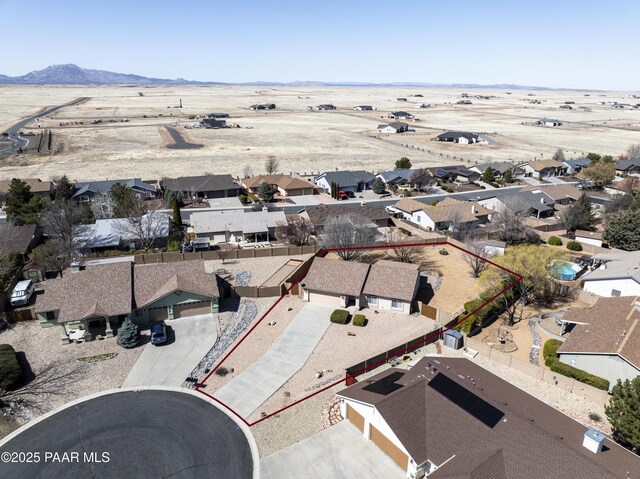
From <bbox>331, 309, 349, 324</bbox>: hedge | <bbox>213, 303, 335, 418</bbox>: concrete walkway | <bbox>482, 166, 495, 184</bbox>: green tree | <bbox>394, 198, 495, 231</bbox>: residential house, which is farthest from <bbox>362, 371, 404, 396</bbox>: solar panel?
<bbox>482, 166, 495, 184</bbox>: green tree

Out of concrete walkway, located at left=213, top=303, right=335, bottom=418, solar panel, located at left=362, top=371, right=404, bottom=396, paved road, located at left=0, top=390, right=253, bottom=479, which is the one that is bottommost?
paved road, located at left=0, top=390, right=253, bottom=479

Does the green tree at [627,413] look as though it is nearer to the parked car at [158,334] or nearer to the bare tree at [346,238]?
the bare tree at [346,238]

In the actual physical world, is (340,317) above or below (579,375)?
above

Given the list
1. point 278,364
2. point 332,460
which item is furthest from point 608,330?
point 278,364

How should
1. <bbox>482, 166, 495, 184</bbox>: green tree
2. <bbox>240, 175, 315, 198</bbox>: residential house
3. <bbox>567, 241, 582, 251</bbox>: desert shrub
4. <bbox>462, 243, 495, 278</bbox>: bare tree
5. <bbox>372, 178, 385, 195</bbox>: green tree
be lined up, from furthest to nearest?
1. <bbox>482, 166, 495, 184</bbox>: green tree
2. <bbox>372, 178, 385, 195</bbox>: green tree
3. <bbox>240, 175, 315, 198</bbox>: residential house
4. <bbox>567, 241, 582, 251</bbox>: desert shrub
5. <bbox>462, 243, 495, 278</bbox>: bare tree

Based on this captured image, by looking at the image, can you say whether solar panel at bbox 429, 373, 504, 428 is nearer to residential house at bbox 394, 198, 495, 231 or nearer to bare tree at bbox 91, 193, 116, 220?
residential house at bbox 394, 198, 495, 231

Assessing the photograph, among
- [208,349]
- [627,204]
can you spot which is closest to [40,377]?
[208,349]

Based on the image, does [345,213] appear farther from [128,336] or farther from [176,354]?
[128,336]

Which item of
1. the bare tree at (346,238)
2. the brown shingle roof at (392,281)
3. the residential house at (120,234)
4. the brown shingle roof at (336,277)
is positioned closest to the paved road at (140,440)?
the brown shingle roof at (336,277)
